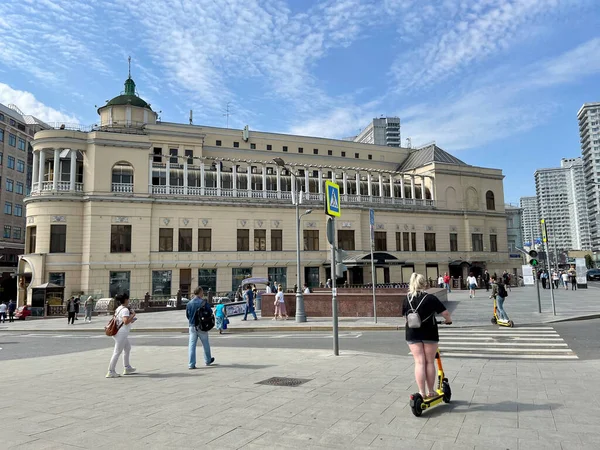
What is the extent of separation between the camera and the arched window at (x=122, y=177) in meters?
39.4

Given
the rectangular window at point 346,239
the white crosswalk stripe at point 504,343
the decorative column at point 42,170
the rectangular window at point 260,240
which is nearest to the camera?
the white crosswalk stripe at point 504,343

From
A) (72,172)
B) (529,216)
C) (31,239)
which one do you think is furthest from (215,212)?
(529,216)

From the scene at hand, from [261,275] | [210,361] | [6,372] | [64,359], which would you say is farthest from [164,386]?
[261,275]

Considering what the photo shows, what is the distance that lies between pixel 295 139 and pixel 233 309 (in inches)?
1383

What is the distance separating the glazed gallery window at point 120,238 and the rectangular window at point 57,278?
4471 mm

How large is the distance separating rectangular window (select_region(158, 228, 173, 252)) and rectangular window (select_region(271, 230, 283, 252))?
9923 mm

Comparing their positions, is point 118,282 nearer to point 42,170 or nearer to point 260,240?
point 42,170

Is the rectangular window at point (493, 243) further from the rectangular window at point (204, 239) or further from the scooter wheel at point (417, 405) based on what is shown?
the scooter wheel at point (417, 405)

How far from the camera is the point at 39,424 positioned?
588 cm

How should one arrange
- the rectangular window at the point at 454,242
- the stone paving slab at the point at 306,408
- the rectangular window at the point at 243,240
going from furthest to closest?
1. the rectangular window at the point at 454,242
2. the rectangular window at the point at 243,240
3. the stone paving slab at the point at 306,408

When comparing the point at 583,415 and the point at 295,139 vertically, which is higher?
the point at 295,139

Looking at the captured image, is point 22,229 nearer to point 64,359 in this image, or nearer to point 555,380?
point 64,359

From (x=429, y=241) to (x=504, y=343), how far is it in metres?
39.9

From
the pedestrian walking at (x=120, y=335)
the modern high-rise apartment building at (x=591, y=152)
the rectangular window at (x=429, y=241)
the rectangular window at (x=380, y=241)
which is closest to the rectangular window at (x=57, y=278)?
the rectangular window at (x=380, y=241)
